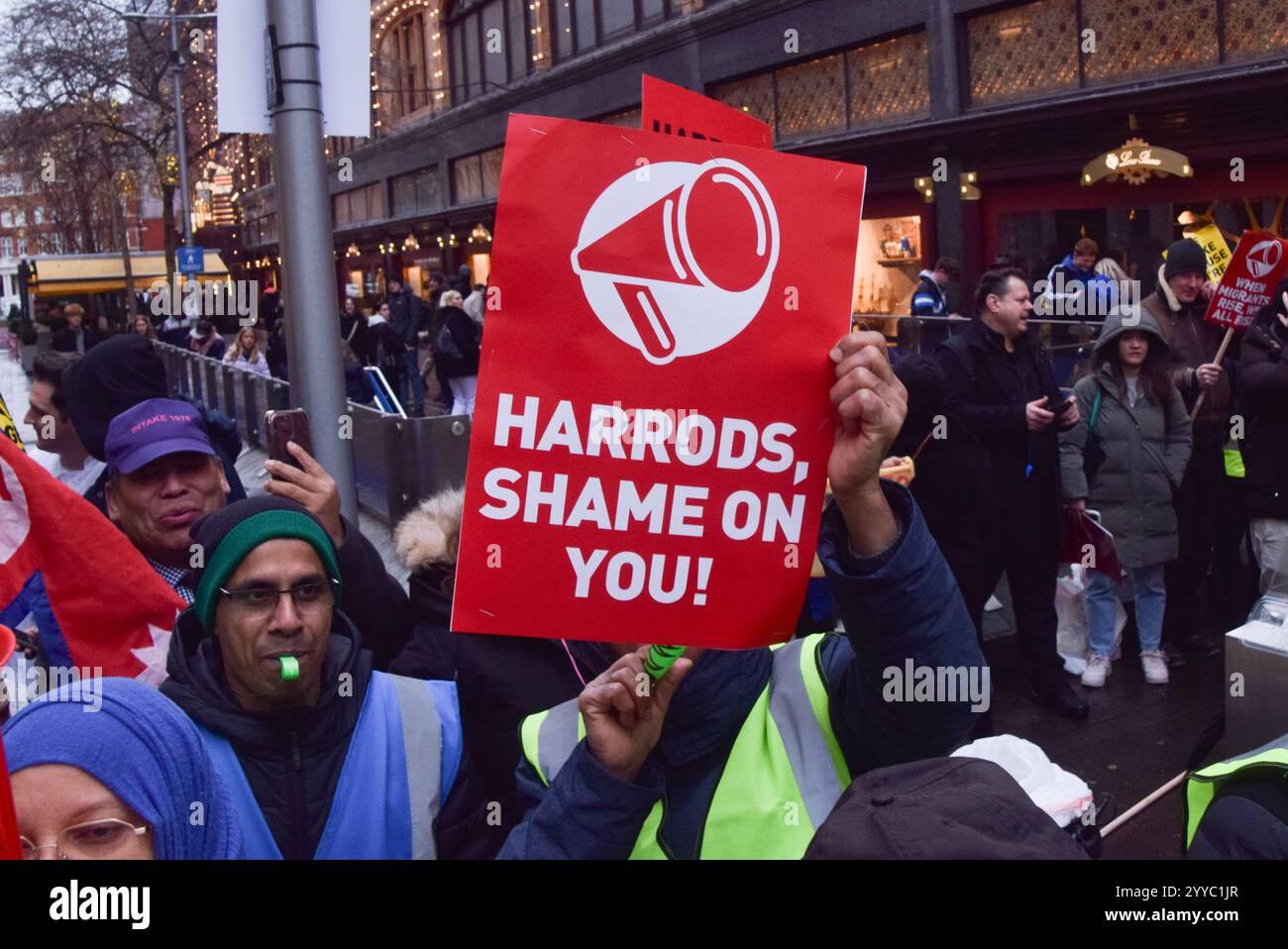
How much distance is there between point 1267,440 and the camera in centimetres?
678

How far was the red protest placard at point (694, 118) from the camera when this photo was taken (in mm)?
2287

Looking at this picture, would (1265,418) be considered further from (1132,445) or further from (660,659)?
(660,659)

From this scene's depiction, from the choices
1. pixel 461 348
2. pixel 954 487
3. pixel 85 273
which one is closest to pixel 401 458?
pixel 954 487

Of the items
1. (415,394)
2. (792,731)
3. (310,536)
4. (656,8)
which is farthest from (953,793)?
(656,8)

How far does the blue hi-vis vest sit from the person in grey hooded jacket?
4826 millimetres

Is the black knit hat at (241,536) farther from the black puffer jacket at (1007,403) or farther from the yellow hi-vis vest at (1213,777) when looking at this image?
the black puffer jacket at (1007,403)

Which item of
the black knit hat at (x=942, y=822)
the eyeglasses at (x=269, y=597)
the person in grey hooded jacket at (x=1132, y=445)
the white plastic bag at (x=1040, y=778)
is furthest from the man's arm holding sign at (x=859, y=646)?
the person in grey hooded jacket at (x=1132, y=445)

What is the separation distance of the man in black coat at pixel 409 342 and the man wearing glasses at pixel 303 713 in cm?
1598

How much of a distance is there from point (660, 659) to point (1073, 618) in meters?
5.62

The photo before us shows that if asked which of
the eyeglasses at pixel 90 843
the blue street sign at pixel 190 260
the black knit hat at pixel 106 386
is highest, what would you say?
the blue street sign at pixel 190 260

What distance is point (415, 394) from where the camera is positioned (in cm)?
1989

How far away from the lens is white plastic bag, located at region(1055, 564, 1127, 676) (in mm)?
7414
